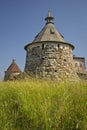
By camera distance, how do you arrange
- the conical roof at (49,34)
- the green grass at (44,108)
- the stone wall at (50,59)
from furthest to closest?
the conical roof at (49,34) < the stone wall at (50,59) < the green grass at (44,108)

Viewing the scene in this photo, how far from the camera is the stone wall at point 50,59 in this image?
912 inches

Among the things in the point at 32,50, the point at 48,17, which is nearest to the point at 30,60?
the point at 32,50

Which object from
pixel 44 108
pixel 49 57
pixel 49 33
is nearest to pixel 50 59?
pixel 49 57

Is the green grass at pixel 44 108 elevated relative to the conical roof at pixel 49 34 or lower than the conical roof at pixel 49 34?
lower

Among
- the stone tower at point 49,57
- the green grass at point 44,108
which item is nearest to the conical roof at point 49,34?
the stone tower at point 49,57

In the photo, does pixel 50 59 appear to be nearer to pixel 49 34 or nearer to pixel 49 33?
pixel 49 34

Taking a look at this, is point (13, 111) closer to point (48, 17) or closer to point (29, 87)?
point (29, 87)

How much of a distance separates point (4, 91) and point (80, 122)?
68.8 inches

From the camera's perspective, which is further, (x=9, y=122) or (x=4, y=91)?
(x=4, y=91)

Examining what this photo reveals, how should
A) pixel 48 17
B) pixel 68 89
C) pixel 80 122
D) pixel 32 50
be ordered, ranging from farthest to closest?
pixel 48 17 < pixel 32 50 < pixel 68 89 < pixel 80 122

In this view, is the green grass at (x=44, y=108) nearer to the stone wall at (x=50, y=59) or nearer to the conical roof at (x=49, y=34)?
the stone wall at (x=50, y=59)

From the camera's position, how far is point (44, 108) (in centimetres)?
385

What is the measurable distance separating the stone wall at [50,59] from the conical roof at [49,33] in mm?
784

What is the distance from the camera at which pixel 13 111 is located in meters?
Result: 4.05
